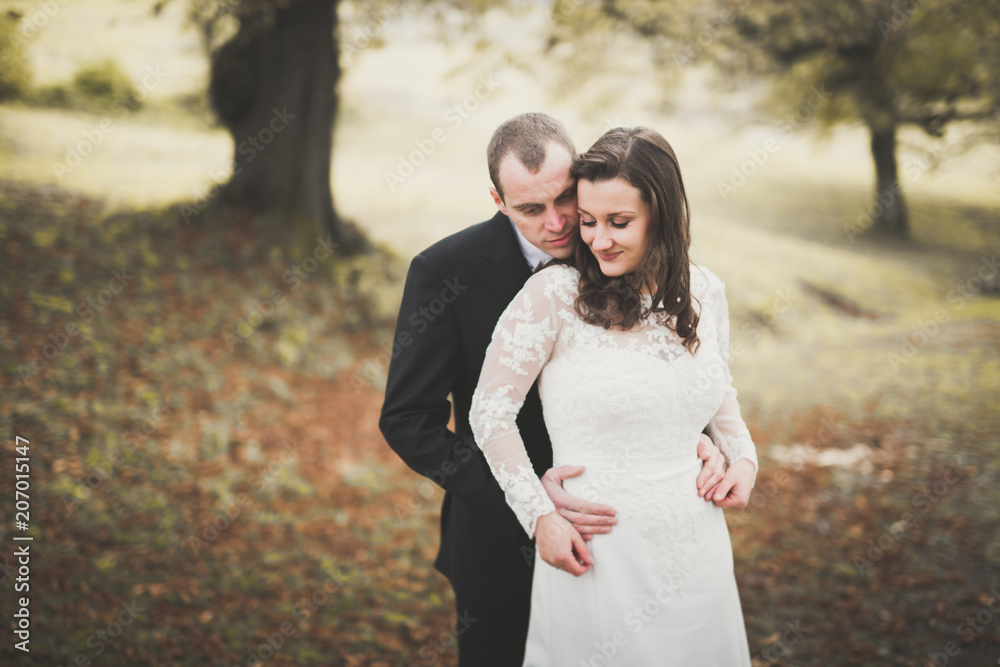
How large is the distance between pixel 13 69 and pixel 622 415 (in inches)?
552

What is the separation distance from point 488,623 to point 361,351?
586 centimetres

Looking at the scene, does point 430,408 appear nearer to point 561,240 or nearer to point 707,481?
point 561,240

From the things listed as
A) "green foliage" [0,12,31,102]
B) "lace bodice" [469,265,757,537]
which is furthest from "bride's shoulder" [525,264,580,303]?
"green foliage" [0,12,31,102]

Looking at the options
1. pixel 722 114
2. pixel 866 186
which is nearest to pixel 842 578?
pixel 722 114

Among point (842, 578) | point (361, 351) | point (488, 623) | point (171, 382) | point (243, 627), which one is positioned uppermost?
point (361, 351)

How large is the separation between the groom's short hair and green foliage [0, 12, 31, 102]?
1237 cm

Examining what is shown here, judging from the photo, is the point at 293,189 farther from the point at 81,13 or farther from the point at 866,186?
the point at 866,186

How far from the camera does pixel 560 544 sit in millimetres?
2010

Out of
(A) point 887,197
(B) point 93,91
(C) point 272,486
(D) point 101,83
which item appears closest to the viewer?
(C) point 272,486

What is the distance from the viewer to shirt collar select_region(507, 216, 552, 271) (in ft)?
7.81

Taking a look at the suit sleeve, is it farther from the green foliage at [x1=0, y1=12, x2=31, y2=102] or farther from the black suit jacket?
the green foliage at [x1=0, y1=12, x2=31, y2=102]

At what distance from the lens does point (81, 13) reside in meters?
16.1

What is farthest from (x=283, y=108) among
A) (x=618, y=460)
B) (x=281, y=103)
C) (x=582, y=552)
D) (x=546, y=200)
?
(x=582, y=552)

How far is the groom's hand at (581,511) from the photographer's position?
2039mm
